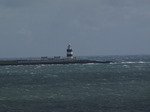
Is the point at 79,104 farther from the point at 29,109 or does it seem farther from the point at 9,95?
the point at 9,95

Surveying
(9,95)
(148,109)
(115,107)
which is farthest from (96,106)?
(9,95)

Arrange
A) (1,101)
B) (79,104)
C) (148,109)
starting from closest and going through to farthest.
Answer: (148,109) < (79,104) < (1,101)

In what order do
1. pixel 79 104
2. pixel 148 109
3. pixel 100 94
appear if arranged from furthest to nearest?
pixel 100 94 → pixel 79 104 → pixel 148 109

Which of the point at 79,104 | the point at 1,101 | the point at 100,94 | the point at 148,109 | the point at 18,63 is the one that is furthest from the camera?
the point at 18,63

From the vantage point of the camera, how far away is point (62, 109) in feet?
130

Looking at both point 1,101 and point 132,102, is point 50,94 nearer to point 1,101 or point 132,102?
point 1,101

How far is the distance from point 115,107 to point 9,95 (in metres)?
16.0

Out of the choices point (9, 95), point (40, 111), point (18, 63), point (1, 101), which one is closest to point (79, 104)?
point (40, 111)

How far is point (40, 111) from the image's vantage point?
128 feet

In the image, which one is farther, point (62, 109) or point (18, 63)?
point (18, 63)

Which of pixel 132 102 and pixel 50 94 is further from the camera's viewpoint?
pixel 50 94

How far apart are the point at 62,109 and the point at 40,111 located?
1.85m

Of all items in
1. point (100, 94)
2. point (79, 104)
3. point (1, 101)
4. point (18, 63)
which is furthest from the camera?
point (18, 63)

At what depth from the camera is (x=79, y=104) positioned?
42.4 metres
